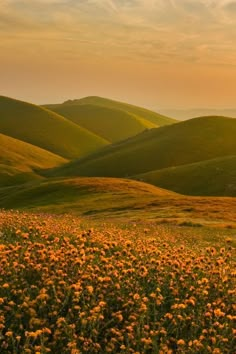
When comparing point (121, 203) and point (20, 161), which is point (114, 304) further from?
point (20, 161)

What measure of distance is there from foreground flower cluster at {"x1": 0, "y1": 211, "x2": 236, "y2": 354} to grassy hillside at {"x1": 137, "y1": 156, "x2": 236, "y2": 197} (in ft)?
271

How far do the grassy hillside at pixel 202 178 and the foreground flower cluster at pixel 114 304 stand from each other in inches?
3247

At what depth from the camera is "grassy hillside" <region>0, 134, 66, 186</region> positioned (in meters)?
142

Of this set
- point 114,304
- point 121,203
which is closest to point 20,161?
point 121,203

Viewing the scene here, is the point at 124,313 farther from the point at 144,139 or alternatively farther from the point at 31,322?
the point at 144,139

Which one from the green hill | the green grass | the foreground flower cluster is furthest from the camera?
the green hill

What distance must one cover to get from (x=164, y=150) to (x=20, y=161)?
47.8 metres

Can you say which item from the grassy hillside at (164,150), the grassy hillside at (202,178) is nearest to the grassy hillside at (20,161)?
the grassy hillside at (164,150)

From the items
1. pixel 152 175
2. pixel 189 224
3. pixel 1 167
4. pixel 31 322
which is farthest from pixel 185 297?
pixel 1 167

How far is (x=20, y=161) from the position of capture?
166 metres

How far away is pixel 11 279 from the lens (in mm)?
11414

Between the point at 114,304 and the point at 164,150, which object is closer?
the point at 114,304

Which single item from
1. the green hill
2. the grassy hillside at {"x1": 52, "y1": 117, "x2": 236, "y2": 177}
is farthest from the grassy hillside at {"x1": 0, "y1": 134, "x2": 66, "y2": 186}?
the green hill

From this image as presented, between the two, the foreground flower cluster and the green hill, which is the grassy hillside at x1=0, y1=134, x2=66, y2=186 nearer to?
the green hill
